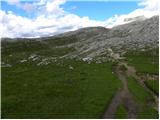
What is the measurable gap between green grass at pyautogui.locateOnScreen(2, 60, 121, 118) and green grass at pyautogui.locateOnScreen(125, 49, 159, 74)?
9572mm

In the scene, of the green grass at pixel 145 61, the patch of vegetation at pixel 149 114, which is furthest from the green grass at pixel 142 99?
the green grass at pixel 145 61

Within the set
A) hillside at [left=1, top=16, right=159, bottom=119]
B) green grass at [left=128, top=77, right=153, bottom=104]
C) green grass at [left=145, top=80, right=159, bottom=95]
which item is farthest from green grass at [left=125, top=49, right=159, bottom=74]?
green grass at [left=128, top=77, right=153, bottom=104]

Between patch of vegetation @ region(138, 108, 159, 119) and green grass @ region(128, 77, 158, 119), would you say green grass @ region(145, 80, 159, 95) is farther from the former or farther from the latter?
patch of vegetation @ region(138, 108, 159, 119)

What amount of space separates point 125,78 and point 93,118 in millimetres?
29431

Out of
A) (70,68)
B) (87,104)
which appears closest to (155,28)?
(70,68)

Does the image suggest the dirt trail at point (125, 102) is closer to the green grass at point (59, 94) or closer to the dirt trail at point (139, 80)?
the dirt trail at point (139, 80)

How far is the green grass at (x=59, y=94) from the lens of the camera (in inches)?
1871

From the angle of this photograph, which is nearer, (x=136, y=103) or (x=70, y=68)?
(x=136, y=103)

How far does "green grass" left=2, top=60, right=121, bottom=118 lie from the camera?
4753cm

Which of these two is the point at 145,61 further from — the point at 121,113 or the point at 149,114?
the point at 121,113

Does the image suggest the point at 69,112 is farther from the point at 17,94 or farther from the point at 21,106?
the point at 17,94

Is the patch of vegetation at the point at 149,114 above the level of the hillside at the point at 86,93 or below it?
below

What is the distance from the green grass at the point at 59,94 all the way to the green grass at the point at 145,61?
31.4 feet

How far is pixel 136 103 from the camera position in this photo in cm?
5256
